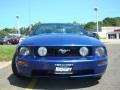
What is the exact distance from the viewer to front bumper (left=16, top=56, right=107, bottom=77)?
6.60 meters

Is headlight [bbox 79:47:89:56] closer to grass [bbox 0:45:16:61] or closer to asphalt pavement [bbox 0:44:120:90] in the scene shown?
asphalt pavement [bbox 0:44:120:90]

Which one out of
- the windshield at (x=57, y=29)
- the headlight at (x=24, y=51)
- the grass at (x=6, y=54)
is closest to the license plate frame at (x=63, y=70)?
the headlight at (x=24, y=51)

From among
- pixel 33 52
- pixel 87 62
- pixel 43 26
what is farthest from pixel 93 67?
pixel 43 26

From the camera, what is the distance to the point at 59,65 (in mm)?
6605

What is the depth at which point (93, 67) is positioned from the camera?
6.80 meters

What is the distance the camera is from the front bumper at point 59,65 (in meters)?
6.60

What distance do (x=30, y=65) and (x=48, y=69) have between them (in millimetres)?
376

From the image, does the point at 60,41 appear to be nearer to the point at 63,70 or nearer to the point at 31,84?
the point at 63,70

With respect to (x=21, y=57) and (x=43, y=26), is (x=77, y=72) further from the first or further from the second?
(x=43, y=26)

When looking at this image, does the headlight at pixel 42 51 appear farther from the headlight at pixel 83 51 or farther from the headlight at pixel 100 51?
the headlight at pixel 100 51

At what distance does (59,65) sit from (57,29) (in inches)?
90.5

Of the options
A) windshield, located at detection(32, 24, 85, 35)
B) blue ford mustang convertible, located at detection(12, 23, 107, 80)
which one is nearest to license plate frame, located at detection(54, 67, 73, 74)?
blue ford mustang convertible, located at detection(12, 23, 107, 80)

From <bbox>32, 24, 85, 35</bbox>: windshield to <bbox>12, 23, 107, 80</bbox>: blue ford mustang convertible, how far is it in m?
1.47

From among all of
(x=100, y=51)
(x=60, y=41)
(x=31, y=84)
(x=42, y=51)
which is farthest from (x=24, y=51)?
(x=100, y=51)
